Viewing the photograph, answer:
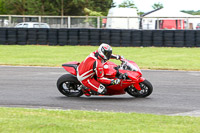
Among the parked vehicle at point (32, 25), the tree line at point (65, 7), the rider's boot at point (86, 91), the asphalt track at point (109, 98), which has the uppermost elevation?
the tree line at point (65, 7)

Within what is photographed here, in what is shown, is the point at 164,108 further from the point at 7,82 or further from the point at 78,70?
the point at 7,82

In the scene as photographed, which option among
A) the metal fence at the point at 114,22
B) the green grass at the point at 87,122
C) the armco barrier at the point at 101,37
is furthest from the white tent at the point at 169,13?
the green grass at the point at 87,122

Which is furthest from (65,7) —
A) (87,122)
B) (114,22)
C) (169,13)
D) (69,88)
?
(87,122)

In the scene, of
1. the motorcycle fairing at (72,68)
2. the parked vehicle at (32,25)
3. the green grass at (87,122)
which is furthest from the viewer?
the parked vehicle at (32,25)

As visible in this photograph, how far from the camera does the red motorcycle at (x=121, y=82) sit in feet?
28.7

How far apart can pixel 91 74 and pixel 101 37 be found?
15655 millimetres

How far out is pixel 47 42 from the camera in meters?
25.4

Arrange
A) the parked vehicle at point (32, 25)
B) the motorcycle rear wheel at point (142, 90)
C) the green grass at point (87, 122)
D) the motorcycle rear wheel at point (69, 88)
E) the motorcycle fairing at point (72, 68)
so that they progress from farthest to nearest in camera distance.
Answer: the parked vehicle at point (32, 25), the motorcycle rear wheel at point (69, 88), the motorcycle fairing at point (72, 68), the motorcycle rear wheel at point (142, 90), the green grass at point (87, 122)

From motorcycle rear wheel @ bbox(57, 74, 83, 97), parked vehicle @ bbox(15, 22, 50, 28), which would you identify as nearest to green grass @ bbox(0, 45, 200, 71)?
parked vehicle @ bbox(15, 22, 50, 28)

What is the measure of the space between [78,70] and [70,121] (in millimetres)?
2975

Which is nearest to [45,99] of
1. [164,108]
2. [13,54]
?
[164,108]

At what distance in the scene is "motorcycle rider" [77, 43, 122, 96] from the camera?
8.63 meters

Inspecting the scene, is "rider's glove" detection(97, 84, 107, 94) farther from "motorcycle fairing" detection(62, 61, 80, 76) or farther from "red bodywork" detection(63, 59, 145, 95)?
"motorcycle fairing" detection(62, 61, 80, 76)

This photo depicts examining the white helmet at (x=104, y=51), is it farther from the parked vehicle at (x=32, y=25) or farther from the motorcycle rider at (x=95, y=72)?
the parked vehicle at (x=32, y=25)
